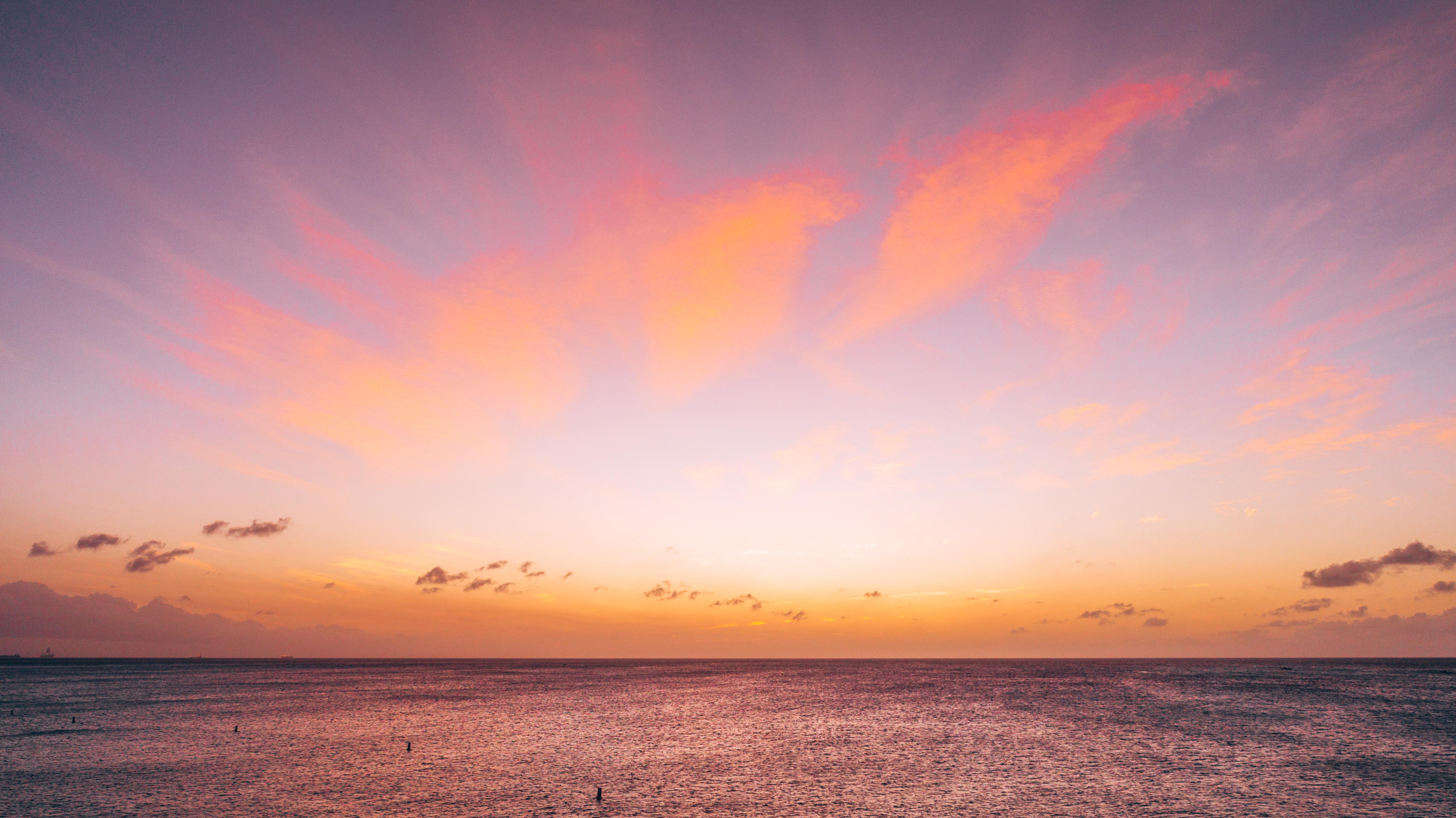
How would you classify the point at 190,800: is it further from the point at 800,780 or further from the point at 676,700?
the point at 676,700

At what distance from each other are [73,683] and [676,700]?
16657 cm

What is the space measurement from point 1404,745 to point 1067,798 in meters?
53.8

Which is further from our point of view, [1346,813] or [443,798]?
[443,798]

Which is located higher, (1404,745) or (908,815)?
(908,815)

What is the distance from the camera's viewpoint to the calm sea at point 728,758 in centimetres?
4819

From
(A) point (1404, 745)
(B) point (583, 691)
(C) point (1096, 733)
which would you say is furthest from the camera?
(B) point (583, 691)

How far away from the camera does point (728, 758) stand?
218 ft

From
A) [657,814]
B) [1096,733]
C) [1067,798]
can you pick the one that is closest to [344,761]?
[657,814]

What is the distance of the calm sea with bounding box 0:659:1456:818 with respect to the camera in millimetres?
48188

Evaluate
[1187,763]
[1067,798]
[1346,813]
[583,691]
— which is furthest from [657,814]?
[583,691]

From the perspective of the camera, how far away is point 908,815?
4522 cm

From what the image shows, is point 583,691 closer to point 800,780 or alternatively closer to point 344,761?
point 344,761

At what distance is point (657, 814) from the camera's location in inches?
1791

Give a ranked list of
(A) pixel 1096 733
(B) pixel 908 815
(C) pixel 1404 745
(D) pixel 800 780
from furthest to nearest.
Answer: (A) pixel 1096 733
(C) pixel 1404 745
(D) pixel 800 780
(B) pixel 908 815
